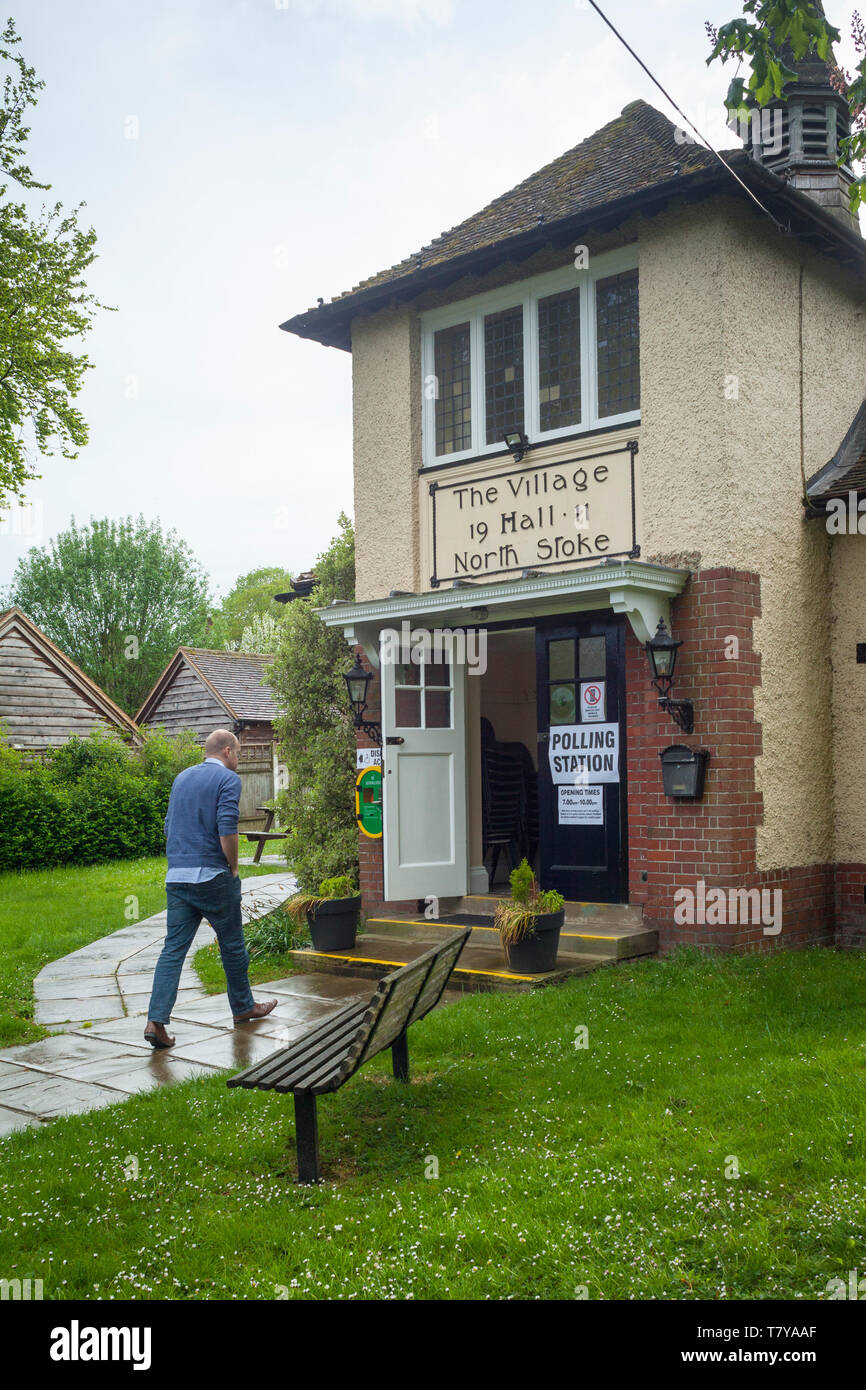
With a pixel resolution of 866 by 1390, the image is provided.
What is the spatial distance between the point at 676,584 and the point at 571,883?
2686 millimetres

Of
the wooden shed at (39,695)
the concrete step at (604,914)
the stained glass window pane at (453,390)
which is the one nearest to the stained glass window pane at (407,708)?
the concrete step at (604,914)

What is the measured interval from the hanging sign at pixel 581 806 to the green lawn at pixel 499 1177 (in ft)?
9.39

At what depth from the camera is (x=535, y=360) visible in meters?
9.85

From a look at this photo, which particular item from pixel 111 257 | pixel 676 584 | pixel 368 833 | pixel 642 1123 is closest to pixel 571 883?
pixel 368 833

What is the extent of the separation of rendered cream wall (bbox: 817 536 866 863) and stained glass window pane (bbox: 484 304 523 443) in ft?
10.2

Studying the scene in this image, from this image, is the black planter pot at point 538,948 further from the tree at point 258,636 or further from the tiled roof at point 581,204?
the tree at point 258,636

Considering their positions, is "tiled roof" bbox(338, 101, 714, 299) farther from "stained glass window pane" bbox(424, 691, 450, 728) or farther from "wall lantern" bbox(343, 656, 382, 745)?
"stained glass window pane" bbox(424, 691, 450, 728)

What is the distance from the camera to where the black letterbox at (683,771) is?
8.39 metres

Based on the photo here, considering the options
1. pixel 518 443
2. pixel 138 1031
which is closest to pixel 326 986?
pixel 138 1031

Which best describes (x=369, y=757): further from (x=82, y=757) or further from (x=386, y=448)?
(x=82, y=757)

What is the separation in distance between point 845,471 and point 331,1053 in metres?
7.28

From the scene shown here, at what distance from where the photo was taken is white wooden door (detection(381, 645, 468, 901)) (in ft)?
32.4

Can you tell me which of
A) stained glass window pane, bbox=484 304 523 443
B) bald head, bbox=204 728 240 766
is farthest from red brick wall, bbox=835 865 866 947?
bald head, bbox=204 728 240 766
